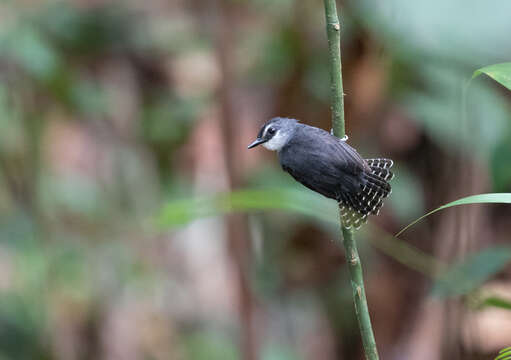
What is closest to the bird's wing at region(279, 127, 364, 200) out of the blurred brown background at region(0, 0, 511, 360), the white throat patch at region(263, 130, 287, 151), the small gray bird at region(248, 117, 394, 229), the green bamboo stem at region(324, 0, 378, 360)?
the small gray bird at region(248, 117, 394, 229)

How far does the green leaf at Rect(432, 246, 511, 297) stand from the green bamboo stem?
0.99 meters

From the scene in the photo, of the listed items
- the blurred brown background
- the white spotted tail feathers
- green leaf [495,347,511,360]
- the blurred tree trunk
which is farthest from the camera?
the blurred brown background

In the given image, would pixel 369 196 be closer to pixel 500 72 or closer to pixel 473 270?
pixel 500 72

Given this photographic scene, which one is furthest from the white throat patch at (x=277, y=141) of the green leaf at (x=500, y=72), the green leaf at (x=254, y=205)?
the green leaf at (x=500, y=72)

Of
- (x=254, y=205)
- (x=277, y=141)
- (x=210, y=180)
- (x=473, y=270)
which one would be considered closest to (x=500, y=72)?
(x=277, y=141)

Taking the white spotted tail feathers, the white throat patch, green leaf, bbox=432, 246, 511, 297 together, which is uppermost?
the white throat patch

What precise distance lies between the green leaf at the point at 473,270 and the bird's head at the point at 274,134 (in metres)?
0.82

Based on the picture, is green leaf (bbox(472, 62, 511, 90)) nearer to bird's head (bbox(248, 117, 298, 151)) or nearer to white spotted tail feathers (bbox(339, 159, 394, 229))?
white spotted tail feathers (bbox(339, 159, 394, 229))

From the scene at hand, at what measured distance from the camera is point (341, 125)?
1139mm

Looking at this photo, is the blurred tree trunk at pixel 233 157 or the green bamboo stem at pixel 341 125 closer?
the green bamboo stem at pixel 341 125

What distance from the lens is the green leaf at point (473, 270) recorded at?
2016 mm

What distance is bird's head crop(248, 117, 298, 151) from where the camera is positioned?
1.58m

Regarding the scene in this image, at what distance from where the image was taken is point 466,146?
2295 mm

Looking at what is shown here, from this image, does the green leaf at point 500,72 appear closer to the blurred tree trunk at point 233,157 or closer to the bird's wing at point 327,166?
the bird's wing at point 327,166
